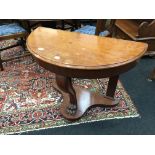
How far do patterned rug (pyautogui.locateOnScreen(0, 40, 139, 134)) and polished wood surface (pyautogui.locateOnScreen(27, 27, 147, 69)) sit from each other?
27.6 inches

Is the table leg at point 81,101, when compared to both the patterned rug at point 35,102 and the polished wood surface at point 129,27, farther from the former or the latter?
the polished wood surface at point 129,27

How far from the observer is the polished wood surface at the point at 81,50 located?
1.34m

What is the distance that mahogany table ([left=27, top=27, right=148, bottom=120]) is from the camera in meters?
1.33

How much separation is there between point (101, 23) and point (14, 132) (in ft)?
4.24

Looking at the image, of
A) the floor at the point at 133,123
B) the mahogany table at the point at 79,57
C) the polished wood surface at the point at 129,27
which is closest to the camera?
the mahogany table at the point at 79,57

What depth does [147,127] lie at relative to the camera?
71.9 inches

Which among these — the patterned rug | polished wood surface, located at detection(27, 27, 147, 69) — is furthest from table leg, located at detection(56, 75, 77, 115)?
polished wood surface, located at detection(27, 27, 147, 69)

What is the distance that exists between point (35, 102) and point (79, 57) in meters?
0.92

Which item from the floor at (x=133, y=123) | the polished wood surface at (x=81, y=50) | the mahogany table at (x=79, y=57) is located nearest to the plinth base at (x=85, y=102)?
the mahogany table at (x=79, y=57)

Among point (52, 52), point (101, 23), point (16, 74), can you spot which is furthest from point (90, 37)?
point (16, 74)

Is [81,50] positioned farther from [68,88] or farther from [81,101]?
[81,101]

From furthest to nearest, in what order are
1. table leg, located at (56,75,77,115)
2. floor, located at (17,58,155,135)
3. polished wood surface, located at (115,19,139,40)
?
1. polished wood surface, located at (115,19,139,40)
2. floor, located at (17,58,155,135)
3. table leg, located at (56,75,77,115)

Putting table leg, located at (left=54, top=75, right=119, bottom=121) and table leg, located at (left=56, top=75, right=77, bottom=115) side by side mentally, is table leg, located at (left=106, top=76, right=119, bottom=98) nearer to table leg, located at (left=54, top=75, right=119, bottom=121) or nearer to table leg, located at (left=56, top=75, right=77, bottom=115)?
table leg, located at (left=54, top=75, right=119, bottom=121)

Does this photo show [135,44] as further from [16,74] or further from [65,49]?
[16,74]
